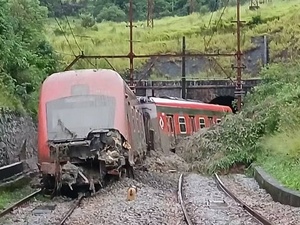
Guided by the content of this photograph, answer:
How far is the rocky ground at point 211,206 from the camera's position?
1234 cm

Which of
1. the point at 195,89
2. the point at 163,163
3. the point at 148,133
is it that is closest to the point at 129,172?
the point at 163,163

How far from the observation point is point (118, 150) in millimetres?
16422

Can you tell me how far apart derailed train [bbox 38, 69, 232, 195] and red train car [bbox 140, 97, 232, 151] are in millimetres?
7990

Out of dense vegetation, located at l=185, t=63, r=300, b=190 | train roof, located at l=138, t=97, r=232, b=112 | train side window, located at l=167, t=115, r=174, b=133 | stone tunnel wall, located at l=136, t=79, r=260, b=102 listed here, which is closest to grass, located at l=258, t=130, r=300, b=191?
dense vegetation, located at l=185, t=63, r=300, b=190

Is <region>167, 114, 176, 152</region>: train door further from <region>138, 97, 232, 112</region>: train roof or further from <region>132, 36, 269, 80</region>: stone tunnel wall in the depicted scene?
<region>132, 36, 269, 80</region>: stone tunnel wall

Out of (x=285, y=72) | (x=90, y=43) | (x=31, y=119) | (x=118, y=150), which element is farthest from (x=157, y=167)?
(x=90, y=43)

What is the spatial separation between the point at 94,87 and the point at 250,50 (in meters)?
37.9

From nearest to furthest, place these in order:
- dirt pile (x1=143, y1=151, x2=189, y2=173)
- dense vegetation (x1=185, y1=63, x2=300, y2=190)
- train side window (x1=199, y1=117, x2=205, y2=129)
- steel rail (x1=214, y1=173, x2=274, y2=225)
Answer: steel rail (x1=214, y1=173, x2=274, y2=225)
dense vegetation (x1=185, y1=63, x2=300, y2=190)
dirt pile (x1=143, y1=151, x2=189, y2=173)
train side window (x1=199, y1=117, x2=205, y2=129)

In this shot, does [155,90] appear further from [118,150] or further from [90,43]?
[118,150]

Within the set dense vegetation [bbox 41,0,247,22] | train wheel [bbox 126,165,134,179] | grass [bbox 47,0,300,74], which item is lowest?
train wheel [bbox 126,165,134,179]

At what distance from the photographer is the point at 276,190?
15.4 metres

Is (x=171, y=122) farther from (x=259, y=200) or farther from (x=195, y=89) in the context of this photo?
(x=195, y=89)

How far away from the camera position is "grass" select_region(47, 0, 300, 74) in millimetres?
54750

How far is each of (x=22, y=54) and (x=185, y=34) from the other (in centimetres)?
3702
